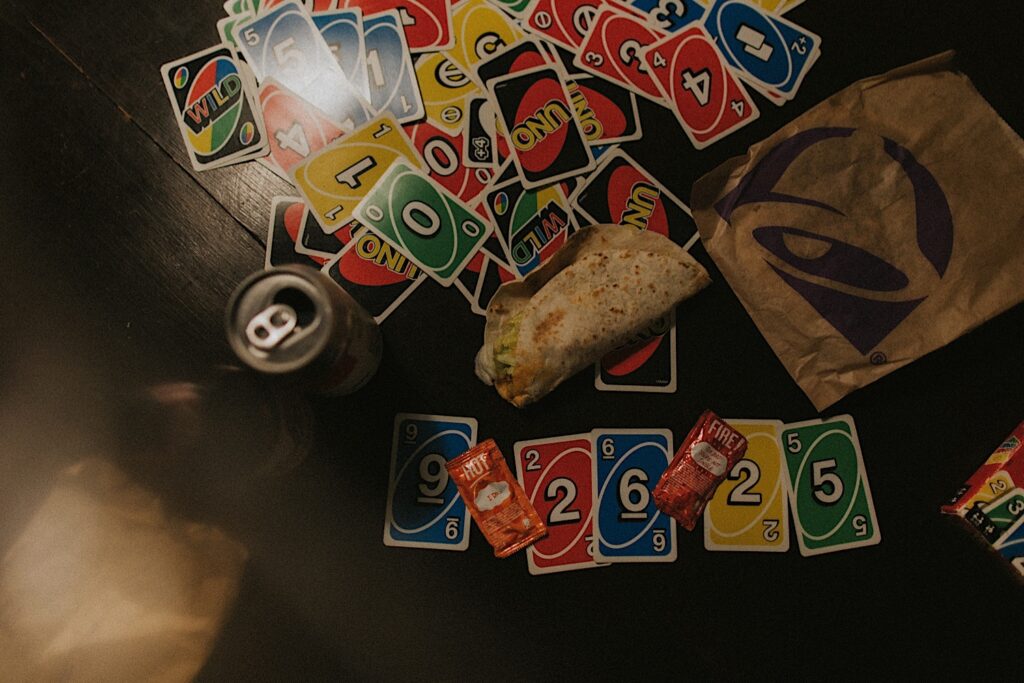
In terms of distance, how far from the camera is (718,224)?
0.88 metres

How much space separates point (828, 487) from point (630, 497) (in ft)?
0.89

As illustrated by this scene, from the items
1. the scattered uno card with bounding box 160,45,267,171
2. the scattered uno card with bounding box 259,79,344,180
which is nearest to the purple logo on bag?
the scattered uno card with bounding box 259,79,344,180

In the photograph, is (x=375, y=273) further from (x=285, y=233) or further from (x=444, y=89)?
(x=444, y=89)

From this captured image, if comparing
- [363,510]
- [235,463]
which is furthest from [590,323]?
[235,463]

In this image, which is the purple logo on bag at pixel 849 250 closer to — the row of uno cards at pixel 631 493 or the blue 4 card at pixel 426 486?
the row of uno cards at pixel 631 493

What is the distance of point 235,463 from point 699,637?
68 cm

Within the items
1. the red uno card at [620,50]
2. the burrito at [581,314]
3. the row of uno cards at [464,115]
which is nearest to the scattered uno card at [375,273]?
the row of uno cards at [464,115]

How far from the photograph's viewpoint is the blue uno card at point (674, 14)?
92cm

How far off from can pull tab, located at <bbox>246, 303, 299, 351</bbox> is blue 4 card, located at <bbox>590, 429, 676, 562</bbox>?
431 mm

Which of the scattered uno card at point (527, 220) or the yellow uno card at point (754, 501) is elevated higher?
the scattered uno card at point (527, 220)

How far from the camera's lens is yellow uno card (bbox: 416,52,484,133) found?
3.01 ft

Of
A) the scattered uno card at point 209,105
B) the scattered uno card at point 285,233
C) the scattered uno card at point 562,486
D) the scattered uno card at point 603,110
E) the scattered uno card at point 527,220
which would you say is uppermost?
the scattered uno card at point 209,105

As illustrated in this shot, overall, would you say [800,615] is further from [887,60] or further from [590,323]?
[887,60]

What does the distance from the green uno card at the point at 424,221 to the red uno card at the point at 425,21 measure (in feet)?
0.62
